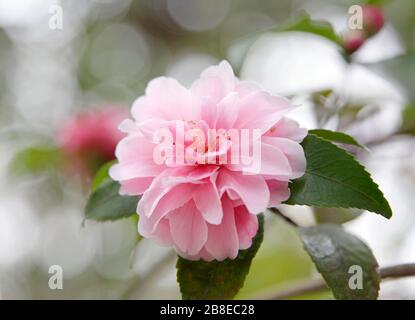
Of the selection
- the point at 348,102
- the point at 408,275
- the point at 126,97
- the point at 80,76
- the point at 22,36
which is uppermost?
the point at 22,36

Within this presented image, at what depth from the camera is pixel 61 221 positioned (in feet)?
6.09

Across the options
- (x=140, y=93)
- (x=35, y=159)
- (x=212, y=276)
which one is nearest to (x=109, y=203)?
(x=212, y=276)

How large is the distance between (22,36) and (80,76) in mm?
255

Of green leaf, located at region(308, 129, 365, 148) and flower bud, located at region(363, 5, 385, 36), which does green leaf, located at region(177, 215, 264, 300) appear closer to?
green leaf, located at region(308, 129, 365, 148)

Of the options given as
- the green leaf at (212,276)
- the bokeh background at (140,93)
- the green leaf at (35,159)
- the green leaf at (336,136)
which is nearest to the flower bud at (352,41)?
the bokeh background at (140,93)

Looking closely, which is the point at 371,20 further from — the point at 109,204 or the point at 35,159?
the point at 35,159

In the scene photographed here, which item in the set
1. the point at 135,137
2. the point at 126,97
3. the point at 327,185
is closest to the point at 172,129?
the point at 135,137

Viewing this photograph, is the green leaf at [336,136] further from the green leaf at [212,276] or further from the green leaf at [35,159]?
the green leaf at [35,159]

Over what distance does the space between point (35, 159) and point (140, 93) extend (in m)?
0.60

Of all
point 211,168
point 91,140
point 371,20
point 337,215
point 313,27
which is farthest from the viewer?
point 91,140

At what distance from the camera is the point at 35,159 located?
132 cm

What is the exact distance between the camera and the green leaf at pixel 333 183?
0.55 m

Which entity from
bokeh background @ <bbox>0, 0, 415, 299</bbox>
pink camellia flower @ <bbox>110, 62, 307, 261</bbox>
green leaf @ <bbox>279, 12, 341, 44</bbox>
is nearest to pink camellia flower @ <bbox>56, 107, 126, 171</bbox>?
bokeh background @ <bbox>0, 0, 415, 299</bbox>

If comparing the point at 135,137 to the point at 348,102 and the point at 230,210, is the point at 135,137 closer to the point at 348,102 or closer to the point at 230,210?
the point at 230,210
